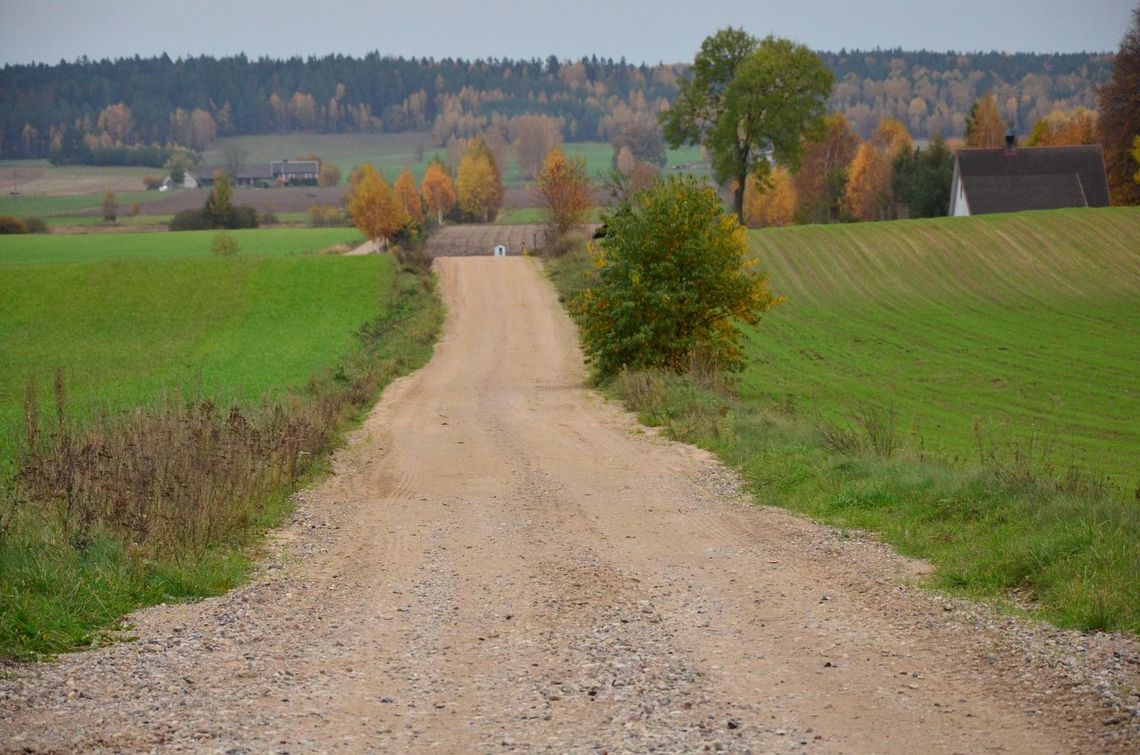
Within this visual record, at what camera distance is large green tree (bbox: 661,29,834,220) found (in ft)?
243

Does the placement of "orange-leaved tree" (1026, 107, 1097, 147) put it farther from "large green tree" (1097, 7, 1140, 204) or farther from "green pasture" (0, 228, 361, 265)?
"green pasture" (0, 228, 361, 265)

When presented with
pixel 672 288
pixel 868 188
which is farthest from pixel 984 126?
pixel 672 288

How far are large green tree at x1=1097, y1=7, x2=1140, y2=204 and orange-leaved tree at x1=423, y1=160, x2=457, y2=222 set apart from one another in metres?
68.3

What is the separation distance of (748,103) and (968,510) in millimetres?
64942

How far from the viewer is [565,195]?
74.7 meters

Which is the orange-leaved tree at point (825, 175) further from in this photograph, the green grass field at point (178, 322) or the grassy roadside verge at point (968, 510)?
the grassy roadside verge at point (968, 510)

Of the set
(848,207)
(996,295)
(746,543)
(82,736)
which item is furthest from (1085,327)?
(848,207)

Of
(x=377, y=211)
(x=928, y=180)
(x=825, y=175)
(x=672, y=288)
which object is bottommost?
(x=377, y=211)

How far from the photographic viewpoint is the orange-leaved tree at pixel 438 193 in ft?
413

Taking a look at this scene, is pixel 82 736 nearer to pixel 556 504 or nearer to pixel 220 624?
pixel 220 624

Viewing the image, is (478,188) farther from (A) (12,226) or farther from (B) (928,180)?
(B) (928,180)

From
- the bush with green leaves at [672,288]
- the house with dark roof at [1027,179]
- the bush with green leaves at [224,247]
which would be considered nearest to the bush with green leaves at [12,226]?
the bush with green leaves at [224,247]

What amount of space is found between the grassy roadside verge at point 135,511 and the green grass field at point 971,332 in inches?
338

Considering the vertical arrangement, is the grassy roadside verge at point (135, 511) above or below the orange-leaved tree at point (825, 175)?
below
